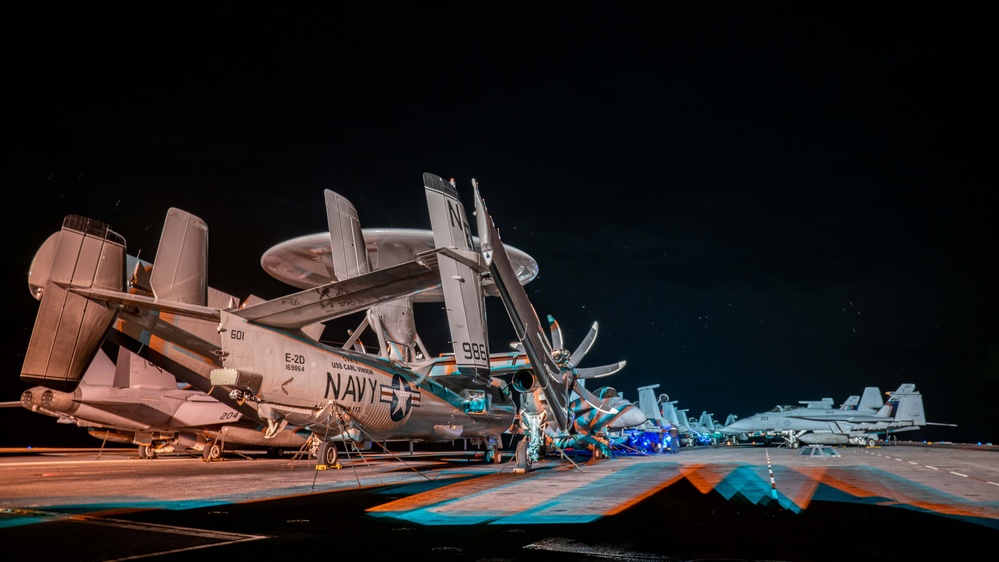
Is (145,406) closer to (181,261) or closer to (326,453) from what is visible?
(326,453)

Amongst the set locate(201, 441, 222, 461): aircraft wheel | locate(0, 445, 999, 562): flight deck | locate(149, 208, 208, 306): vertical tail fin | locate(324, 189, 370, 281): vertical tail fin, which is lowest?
locate(0, 445, 999, 562): flight deck

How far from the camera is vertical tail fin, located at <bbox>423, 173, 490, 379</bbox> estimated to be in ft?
41.9

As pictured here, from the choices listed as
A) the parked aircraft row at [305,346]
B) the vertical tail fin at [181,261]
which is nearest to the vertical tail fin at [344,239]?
the parked aircraft row at [305,346]

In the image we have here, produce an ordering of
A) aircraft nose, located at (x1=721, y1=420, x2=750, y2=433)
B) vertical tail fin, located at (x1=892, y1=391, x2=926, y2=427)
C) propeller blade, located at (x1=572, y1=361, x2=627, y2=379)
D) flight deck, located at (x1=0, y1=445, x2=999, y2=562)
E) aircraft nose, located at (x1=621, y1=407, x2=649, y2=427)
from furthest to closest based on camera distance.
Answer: aircraft nose, located at (x1=721, y1=420, x2=750, y2=433), vertical tail fin, located at (x1=892, y1=391, x2=926, y2=427), aircraft nose, located at (x1=621, y1=407, x2=649, y2=427), propeller blade, located at (x1=572, y1=361, x2=627, y2=379), flight deck, located at (x1=0, y1=445, x2=999, y2=562)

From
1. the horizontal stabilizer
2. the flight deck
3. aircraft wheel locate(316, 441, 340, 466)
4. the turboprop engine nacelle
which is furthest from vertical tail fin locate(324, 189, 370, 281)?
the flight deck

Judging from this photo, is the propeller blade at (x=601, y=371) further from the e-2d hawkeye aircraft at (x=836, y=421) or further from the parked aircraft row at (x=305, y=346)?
the e-2d hawkeye aircraft at (x=836, y=421)

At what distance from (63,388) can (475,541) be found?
9.93 metres

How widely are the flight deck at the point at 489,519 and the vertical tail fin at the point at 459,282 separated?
2802 mm

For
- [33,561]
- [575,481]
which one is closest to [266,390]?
[575,481]

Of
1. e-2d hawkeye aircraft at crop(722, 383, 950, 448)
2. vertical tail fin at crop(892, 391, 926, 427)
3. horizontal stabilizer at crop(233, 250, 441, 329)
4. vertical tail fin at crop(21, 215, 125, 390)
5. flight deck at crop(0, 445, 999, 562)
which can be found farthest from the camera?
vertical tail fin at crop(892, 391, 926, 427)

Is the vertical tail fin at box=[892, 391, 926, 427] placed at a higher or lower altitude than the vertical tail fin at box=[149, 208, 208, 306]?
lower

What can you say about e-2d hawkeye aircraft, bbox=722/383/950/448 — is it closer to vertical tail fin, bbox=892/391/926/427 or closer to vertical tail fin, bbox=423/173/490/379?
vertical tail fin, bbox=892/391/926/427

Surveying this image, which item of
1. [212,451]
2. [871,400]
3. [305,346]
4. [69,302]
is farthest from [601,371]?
[871,400]

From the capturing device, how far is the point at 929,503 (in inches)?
399
